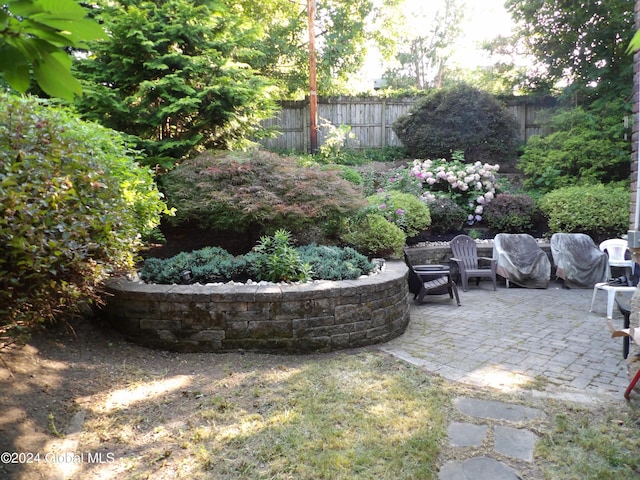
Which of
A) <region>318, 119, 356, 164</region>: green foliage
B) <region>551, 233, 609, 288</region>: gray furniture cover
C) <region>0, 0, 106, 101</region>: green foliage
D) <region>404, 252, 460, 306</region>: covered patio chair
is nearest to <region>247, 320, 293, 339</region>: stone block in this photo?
<region>404, 252, 460, 306</region>: covered patio chair

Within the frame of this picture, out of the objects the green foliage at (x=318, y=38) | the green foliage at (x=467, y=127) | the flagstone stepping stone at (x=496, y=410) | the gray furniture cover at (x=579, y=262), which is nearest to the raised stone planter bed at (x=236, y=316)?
the flagstone stepping stone at (x=496, y=410)

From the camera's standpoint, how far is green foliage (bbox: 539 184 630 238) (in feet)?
23.1

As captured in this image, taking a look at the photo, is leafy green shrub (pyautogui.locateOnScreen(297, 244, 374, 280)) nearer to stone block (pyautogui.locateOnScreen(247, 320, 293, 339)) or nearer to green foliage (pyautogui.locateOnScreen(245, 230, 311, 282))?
green foliage (pyautogui.locateOnScreen(245, 230, 311, 282))

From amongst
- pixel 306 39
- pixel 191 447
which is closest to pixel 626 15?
pixel 306 39

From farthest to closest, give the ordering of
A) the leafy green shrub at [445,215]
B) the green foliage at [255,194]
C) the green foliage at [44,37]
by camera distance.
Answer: the leafy green shrub at [445,215]
the green foliage at [255,194]
the green foliage at [44,37]

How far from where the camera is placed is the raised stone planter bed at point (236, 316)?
346 centimetres

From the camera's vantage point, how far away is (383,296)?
3.95 m

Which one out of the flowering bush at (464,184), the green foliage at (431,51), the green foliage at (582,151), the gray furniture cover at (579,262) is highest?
the green foliage at (431,51)

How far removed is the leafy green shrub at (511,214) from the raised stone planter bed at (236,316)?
16.8ft

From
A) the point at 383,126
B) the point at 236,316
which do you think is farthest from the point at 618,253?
the point at 383,126

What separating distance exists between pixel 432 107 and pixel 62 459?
33.2 feet

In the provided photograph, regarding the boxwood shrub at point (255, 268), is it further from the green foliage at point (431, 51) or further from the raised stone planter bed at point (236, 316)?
the green foliage at point (431, 51)

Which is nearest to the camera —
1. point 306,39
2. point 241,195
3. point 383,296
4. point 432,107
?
point 383,296

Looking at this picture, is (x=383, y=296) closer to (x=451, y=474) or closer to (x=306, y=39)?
(x=451, y=474)
